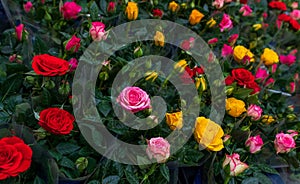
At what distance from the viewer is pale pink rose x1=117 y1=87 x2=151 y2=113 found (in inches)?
29.5

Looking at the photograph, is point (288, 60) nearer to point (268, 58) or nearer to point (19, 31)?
point (268, 58)

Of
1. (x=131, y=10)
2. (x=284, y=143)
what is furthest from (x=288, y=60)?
(x=131, y=10)

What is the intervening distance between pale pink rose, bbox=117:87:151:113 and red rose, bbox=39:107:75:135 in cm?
11

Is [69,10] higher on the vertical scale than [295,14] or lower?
higher

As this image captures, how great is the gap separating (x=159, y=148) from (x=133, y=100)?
0.36 feet

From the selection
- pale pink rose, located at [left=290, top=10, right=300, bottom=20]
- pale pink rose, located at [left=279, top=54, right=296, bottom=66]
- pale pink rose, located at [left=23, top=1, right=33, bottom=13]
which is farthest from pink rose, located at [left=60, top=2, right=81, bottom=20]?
pale pink rose, located at [left=290, top=10, right=300, bottom=20]

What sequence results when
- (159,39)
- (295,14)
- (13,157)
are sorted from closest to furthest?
(13,157) < (159,39) < (295,14)

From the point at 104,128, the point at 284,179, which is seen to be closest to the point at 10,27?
the point at 104,128

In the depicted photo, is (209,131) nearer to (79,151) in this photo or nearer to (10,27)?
(79,151)

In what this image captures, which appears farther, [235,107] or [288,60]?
[288,60]

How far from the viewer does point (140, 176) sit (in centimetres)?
79

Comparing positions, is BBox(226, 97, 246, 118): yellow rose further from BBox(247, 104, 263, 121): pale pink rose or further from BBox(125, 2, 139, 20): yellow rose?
BBox(125, 2, 139, 20): yellow rose

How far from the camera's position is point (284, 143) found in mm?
901

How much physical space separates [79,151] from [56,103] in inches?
5.3
